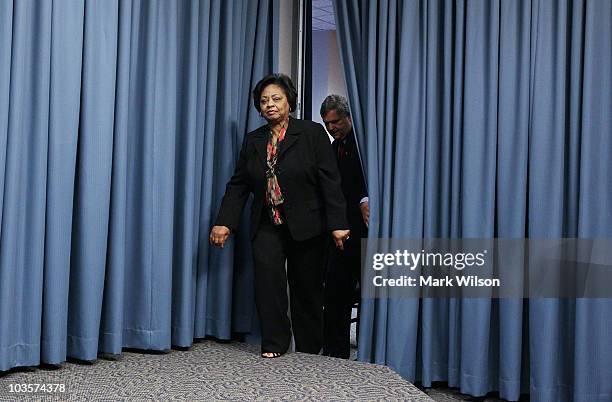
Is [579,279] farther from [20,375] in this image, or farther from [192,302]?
[20,375]

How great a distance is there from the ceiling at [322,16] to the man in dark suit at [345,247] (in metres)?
0.71

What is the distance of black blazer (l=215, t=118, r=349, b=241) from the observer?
3004 millimetres

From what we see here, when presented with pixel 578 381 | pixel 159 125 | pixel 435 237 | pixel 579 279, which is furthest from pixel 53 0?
pixel 578 381

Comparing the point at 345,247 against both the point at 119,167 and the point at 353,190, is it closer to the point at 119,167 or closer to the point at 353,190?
the point at 353,190

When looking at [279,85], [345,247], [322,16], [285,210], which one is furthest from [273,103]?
[322,16]

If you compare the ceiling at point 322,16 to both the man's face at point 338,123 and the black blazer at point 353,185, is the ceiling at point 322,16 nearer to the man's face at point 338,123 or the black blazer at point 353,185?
the man's face at point 338,123

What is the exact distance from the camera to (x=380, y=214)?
3145 mm

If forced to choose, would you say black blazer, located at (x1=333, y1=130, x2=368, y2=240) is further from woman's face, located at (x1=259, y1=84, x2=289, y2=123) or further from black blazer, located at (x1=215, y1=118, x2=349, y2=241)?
woman's face, located at (x1=259, y1=84, x2=289, y2=123)

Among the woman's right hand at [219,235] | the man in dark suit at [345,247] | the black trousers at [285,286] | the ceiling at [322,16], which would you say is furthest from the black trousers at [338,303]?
the ceiling at [322,16]

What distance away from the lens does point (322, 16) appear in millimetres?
4156

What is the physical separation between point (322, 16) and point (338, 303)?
5.74 ft

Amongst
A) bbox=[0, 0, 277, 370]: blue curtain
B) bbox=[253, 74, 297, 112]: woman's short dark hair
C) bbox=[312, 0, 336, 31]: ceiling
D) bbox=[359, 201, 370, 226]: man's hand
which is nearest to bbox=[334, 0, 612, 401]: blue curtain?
bbox=[359, 201, 370, 226]: man's hand

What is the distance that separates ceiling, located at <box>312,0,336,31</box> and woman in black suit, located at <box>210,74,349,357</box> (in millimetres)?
1086

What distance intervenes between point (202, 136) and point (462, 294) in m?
1.36
